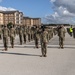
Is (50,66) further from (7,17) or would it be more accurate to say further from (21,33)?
(7,17)

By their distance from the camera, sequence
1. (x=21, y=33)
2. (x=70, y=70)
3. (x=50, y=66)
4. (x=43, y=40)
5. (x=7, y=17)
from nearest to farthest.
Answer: (x=70, y=70), (x=50, y=66), (x=43, y=40), (x=21, y=33), (x=7, y=17)

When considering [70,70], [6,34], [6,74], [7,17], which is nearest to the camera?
[6,74]

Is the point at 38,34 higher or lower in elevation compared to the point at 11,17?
lower

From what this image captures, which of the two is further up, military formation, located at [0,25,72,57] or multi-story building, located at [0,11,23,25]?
multi-story building, located at [0,11,23,25]

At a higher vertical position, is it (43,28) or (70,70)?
(43,28)

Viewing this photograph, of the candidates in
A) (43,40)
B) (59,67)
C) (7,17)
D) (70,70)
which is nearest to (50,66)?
(59,67)

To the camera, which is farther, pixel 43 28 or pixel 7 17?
pixel 7 17

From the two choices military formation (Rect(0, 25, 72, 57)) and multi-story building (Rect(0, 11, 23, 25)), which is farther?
multi-story building (Rect(0, 11, 23, 25))

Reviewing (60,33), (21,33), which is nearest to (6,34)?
(60,33)

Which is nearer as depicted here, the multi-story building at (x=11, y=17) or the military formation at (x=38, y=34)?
the military formation at (x=38, y=34)

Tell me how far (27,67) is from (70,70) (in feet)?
5.67

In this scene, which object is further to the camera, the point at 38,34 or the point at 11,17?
the point at 11,17

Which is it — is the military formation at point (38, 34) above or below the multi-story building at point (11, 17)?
below

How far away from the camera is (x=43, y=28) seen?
1592 centimetres
